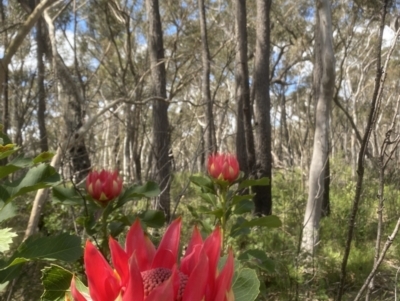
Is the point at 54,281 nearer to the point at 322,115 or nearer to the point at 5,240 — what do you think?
the point at 5,240

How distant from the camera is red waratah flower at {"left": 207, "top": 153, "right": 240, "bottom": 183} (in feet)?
7.89

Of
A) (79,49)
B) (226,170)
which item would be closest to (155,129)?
(226,170)

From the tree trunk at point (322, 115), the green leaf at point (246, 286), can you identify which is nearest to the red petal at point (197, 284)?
the green leaf at point (246, 286)

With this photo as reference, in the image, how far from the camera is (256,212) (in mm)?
6559

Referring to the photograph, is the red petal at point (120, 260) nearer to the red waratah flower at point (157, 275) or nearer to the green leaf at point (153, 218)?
the red waratah flower at point (157, 275)

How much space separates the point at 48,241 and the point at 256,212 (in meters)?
5.50

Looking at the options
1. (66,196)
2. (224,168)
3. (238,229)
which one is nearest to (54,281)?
(66,196)

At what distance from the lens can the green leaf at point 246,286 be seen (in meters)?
0.78

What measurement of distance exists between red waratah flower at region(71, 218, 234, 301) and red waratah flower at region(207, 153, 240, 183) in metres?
1.69

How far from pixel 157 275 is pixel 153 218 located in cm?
129

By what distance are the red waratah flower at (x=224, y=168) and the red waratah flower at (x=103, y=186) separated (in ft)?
2.35

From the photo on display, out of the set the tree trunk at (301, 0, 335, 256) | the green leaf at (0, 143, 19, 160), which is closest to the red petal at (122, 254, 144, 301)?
the green leaf at (0, 143, 19, 160)

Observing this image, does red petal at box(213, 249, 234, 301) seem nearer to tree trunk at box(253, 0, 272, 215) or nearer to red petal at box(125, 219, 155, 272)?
red petal at box(125, 219, 155, 272)

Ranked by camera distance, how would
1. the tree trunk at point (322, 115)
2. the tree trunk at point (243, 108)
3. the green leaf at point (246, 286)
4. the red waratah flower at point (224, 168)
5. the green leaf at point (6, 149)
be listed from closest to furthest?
1. the green leaf at point (246, 286)
2. the green leaf at point (6, 149)
3. the red waratah flower at point (224, 168)
4. the tree trunk at point (322, 115)
5. the tree trunk at point (243, 108)
